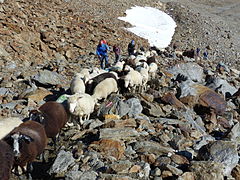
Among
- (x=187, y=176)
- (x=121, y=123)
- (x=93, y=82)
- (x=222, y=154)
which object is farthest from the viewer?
(x=93, y=82)

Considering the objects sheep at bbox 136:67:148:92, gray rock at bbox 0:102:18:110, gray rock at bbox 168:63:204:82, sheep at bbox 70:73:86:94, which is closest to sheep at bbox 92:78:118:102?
sheep at bbox 70:73:86:94

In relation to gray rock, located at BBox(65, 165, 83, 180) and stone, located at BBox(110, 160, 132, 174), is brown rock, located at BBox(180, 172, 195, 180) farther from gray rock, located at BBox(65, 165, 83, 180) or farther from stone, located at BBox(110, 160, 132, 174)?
gray rock, located at BBox(65, 165, 83, 180)

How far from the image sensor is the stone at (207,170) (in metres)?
6.40

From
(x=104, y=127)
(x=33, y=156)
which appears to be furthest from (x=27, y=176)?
(x=104, y=127)

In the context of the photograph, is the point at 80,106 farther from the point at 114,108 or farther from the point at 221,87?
→ the point at 221,87

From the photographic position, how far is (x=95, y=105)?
11.1 m

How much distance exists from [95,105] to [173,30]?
2591 cm

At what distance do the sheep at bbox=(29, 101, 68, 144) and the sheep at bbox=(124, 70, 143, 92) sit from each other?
4.08m

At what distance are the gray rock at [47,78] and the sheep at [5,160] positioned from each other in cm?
653

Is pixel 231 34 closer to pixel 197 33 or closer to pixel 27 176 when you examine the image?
pixel 197 33

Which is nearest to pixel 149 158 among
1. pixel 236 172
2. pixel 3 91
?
pixel 236 172

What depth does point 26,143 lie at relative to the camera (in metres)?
7.09

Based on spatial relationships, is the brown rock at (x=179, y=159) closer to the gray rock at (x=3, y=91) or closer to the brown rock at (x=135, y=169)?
the brown rock at (x=135, y=169)

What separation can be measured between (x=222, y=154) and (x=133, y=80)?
6700mm
